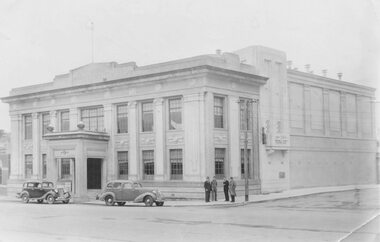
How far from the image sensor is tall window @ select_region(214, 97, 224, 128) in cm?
3334

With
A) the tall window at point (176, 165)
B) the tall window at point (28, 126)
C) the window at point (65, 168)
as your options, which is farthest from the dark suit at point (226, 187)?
the tall window at point (28, 126)

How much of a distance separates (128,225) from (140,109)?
61.6 ft

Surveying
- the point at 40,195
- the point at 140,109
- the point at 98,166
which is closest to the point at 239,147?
the point at 140,109

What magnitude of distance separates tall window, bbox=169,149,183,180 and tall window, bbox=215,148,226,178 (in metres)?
2.29

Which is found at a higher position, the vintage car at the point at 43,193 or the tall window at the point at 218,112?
the tall window at the point at 218,112

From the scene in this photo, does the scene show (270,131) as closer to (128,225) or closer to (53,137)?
(53,137)

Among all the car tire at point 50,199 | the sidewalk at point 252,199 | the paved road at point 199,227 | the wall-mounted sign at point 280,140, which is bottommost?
the sidewalk at point 252,199

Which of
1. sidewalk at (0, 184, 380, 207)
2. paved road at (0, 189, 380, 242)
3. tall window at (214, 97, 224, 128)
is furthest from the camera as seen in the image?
tall window at (214, 97, 224, 128)

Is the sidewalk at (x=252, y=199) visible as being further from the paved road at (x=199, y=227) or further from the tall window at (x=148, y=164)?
the paved road at (x=199, y=227)

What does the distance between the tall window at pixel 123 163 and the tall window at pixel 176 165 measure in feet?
13.8

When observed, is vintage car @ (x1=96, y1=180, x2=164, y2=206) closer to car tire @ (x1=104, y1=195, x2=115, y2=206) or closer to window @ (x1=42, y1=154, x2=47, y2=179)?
car tire @ (x1=104, y1=195, x2=115, y2=206)

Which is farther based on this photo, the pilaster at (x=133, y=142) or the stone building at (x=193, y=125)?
the pilaster at (x=133, y=142)

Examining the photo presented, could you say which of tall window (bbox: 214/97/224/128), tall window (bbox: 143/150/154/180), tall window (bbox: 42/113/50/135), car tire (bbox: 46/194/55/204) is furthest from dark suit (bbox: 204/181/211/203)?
tall window (bbox: 42/113/50/135)

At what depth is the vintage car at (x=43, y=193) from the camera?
31906mm
